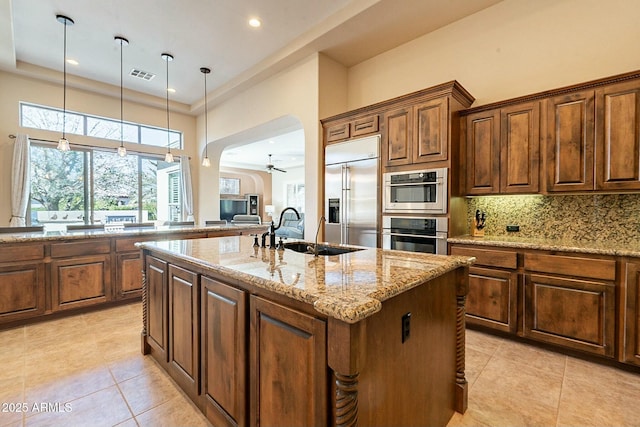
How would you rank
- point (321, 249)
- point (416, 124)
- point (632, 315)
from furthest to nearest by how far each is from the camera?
1. point (416, 124)
2. point (321, 249)
3. point (632, 315)

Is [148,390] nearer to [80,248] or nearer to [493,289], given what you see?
[80,248]

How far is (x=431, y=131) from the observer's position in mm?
3027

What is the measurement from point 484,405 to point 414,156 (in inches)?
89.0

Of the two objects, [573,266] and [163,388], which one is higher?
[573,266]

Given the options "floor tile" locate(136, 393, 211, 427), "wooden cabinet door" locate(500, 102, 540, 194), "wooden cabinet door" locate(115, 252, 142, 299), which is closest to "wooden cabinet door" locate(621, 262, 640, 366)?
"wooden cabinet door" locate(500, 102, 540, 194)

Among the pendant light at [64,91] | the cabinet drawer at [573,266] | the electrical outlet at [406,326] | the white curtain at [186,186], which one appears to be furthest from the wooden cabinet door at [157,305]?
the white curtain at [186,186]

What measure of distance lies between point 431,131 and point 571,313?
2.01 metres

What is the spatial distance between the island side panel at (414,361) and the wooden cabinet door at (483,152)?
170cm

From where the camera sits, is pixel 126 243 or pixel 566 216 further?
pixel 126 243

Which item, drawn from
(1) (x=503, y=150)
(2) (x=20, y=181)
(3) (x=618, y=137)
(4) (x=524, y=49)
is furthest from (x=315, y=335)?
(2) (x=20, y=181)

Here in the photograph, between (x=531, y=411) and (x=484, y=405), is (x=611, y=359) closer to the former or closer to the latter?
(x=531, y=411)

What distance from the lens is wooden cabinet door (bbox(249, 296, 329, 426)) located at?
40.7 inches

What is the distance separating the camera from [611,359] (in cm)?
226

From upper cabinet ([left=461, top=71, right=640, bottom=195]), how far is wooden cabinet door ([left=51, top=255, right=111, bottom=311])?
4362 millimetres
